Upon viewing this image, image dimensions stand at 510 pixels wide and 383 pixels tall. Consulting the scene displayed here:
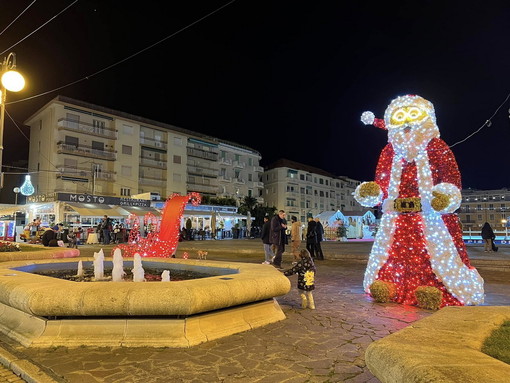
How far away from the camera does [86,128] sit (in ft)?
127

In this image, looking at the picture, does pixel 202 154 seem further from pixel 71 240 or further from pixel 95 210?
pixel 71 240

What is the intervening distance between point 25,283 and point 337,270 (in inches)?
349

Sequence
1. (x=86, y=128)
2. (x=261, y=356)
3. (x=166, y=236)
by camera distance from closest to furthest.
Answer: (x=261, y=356) < (x=166, y=236) < (x=86, y=128)

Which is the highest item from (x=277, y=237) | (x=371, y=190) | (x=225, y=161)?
(x=225, y=161)

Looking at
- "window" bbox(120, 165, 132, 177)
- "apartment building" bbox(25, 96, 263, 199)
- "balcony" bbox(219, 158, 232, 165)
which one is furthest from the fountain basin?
"balcony" bbox(219, 158, 232, 165)

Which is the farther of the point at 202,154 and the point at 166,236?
the point at 202,154

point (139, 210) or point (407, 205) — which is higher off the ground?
point (139, 210)

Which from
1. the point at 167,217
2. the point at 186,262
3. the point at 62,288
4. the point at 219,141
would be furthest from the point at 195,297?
the point at 219,141

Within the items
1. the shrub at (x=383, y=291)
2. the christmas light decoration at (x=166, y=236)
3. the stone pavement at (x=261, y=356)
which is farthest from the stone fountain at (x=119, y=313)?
the christmas light decoration at (x=166, y=236)

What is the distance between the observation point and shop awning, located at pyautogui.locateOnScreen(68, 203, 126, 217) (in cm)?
2570

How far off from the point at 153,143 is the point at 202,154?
24.8 ft

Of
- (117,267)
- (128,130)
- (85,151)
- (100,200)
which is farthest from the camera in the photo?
(128,130)

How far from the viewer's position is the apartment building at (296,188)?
6194 cm

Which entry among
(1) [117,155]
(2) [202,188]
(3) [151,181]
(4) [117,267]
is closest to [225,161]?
(2) [202,188]
